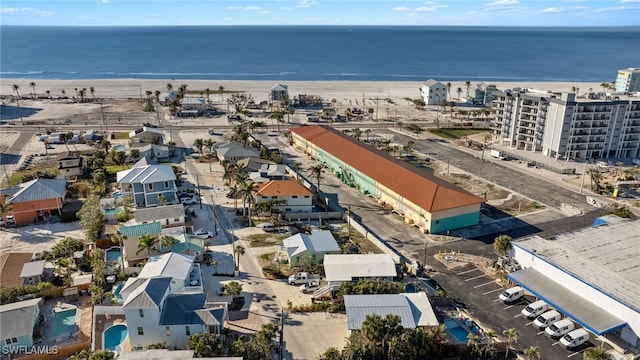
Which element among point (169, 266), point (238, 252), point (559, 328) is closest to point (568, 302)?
point (559, 328)

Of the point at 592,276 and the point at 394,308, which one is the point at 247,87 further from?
the point at 592,276

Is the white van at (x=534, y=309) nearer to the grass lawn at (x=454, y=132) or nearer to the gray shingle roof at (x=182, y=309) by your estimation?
the gray shingle roof at (x=182, y=309)

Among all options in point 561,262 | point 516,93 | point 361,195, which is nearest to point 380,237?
point 361,195

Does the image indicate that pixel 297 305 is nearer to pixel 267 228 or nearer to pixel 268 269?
pixel 268 269

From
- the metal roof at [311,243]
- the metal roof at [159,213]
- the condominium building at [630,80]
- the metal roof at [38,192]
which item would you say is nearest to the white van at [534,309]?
the metal roof at [311,243]

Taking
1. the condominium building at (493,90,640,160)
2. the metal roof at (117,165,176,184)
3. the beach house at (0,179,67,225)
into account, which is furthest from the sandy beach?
the beach house at (0,179,67,225)
